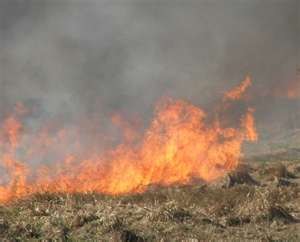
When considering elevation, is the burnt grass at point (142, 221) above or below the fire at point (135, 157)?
below

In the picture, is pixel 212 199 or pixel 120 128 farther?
pixel 120 128

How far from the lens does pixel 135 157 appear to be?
2548 centimetres

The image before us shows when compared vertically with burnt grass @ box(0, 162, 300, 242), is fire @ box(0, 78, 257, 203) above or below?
above

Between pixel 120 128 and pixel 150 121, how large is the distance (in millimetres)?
1728

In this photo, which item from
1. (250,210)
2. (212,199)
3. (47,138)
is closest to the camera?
(250,210)

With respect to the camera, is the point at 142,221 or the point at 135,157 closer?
the point at 142,221

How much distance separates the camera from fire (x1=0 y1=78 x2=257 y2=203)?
23234mm

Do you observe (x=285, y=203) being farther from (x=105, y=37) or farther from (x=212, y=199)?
(x=105, y=37)

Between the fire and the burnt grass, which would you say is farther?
the fire

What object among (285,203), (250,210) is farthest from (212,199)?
(250,210)

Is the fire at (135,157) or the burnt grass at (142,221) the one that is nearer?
the burnt grass at (142,221)

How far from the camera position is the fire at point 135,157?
23.2 metres

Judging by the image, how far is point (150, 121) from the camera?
27594mm

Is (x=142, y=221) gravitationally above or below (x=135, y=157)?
below
